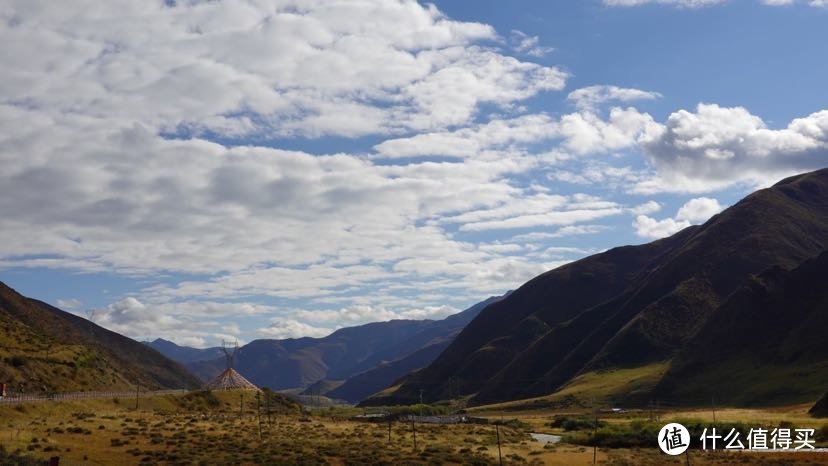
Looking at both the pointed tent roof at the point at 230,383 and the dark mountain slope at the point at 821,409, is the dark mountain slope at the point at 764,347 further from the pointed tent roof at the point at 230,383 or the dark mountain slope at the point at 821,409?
the pointed tent roof at the point at 230,383

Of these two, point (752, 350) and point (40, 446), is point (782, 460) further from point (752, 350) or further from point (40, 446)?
point (752, 350)

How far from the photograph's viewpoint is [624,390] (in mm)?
178375

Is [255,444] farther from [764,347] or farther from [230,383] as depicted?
[764,347]

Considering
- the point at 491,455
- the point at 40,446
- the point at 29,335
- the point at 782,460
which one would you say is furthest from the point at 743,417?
the point at 29,335

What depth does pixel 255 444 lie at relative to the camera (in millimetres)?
64562

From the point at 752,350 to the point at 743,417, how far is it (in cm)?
7499

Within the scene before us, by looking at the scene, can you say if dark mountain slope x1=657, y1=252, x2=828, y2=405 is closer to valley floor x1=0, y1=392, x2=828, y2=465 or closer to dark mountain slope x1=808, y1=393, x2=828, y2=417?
dark mountain slope x1=808, y1=393, x2=828, y2=417

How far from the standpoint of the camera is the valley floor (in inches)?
2216

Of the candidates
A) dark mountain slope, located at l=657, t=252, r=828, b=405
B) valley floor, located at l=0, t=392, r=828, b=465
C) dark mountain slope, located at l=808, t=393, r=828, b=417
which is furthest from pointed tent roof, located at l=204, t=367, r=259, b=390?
dark mountain slope, located at l=808, t=393, r=828, b=417

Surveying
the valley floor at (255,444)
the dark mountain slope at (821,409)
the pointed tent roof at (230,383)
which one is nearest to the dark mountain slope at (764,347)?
the dark mountain slope at (821,409)

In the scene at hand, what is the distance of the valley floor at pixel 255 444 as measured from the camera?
56.3 meters

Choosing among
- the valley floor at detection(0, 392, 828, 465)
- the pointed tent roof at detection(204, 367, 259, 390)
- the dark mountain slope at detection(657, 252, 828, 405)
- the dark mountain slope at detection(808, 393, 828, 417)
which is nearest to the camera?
the valley floor at detection(0, 392, 828, 465)

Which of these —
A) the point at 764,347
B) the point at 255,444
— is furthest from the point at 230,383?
the point at 764,347

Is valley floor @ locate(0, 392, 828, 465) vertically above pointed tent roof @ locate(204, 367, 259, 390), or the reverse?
pointed tent roof @ locate(204, 367, 259, 390)
